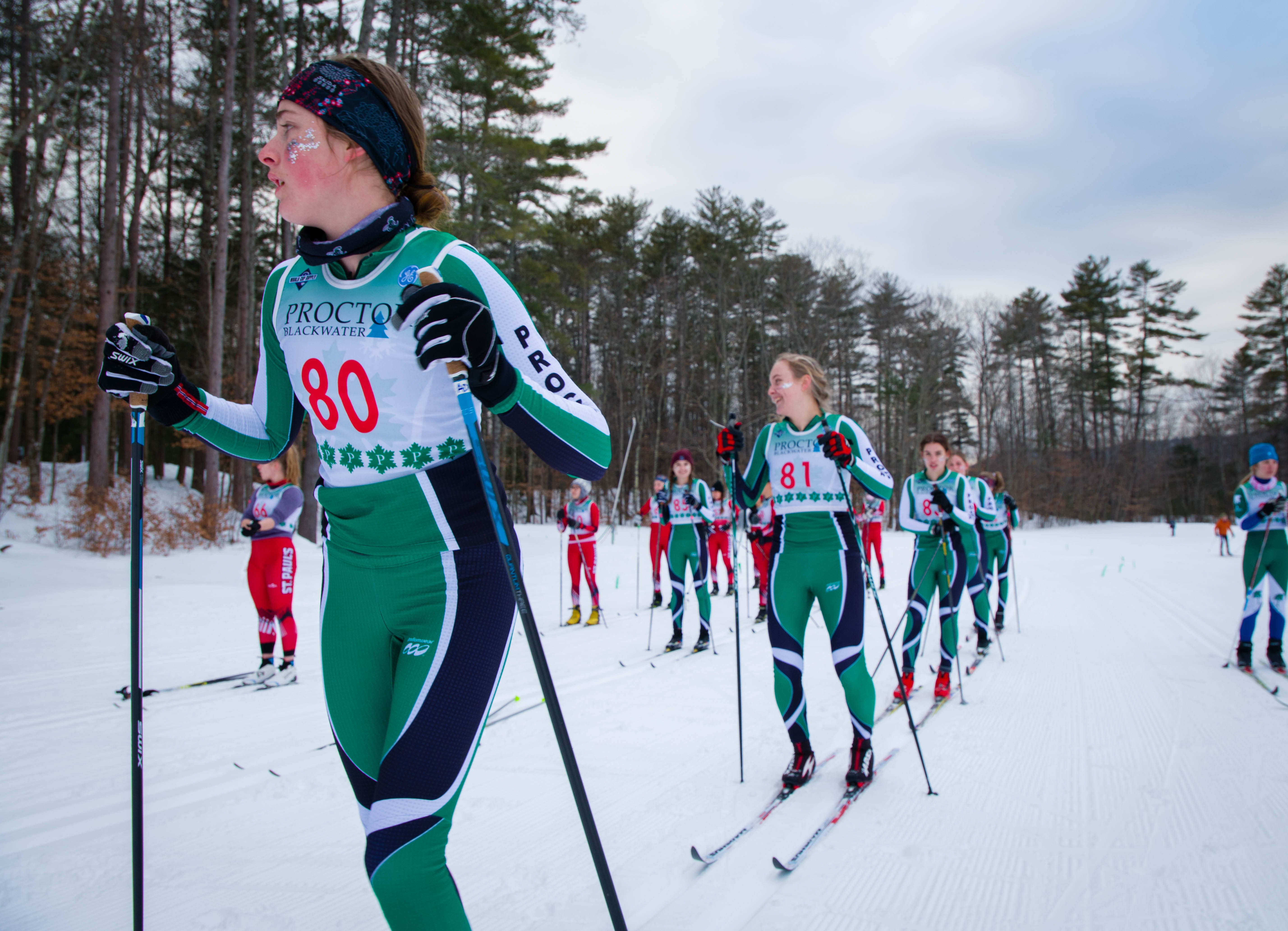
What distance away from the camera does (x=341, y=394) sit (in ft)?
5.06

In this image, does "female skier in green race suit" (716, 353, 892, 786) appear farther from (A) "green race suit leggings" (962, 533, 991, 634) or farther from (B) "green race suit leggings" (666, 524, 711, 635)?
(B) "green race suit leggings" (666, 524, 711, 635)

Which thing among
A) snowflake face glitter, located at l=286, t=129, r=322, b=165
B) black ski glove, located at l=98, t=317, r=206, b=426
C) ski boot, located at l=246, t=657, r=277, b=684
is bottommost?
ski boot, located at l=246, t=657, r=277, b=684

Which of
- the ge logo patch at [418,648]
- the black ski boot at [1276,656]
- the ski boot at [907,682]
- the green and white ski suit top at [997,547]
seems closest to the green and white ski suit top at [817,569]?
the ski boot at [907,682]

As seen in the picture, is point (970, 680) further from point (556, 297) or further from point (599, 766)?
point (556, 297)

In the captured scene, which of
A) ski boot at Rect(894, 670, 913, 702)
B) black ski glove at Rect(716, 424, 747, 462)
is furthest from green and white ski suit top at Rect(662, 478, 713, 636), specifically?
black ski glove at Rect(716, 424, 747, 462)

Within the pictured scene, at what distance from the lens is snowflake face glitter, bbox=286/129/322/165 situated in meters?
1.56

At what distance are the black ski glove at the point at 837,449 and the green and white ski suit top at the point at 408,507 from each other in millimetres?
2337

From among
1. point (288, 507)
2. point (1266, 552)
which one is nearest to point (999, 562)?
point (1266, 552)

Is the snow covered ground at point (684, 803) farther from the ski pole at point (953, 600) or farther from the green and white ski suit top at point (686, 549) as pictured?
the green and white ski suit top at point (686, 549)

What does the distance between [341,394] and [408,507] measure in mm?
293

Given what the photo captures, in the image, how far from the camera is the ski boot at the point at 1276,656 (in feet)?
21.4

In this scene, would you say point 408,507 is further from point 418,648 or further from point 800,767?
point 800,767

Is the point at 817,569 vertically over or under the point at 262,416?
under

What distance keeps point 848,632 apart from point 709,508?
6009 millimetres
